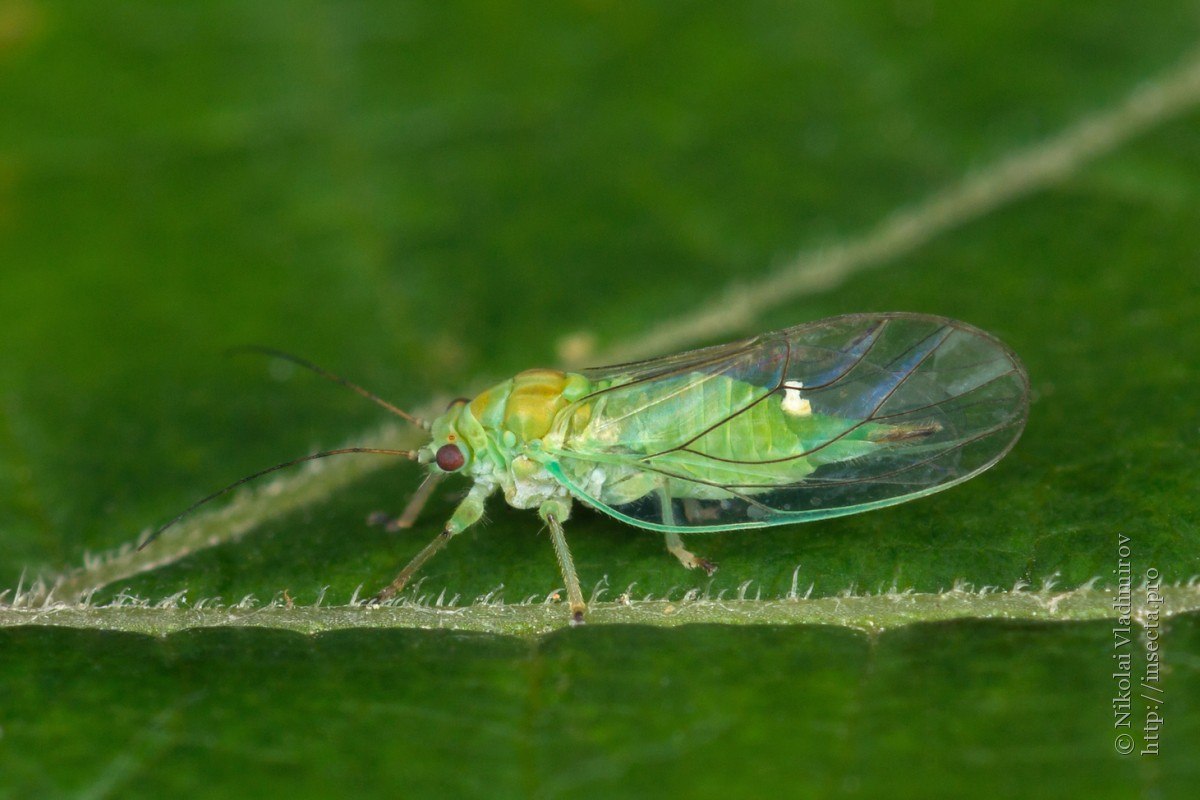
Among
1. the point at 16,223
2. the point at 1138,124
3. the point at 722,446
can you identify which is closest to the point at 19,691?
the point at 722,446

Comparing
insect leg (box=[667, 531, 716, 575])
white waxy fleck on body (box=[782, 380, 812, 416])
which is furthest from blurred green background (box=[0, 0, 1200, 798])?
white waxy fleck on body (box=[782, 380, 812, 416])

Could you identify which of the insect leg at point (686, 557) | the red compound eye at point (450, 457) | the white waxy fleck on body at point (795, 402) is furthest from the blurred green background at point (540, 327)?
the white waxy fleck on body at point (795, 402)

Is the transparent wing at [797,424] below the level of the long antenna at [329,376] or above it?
below

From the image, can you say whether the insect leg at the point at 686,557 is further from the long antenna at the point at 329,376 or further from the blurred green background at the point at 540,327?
the long antenna at the point at 329,376

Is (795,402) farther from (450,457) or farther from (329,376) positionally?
(329,376)

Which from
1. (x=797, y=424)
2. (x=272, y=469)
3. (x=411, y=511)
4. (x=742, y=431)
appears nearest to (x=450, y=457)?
(x=411, y=511)

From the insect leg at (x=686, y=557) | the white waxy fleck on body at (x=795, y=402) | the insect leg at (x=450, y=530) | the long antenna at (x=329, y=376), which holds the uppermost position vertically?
the long antenna at (x=329, y=376)
